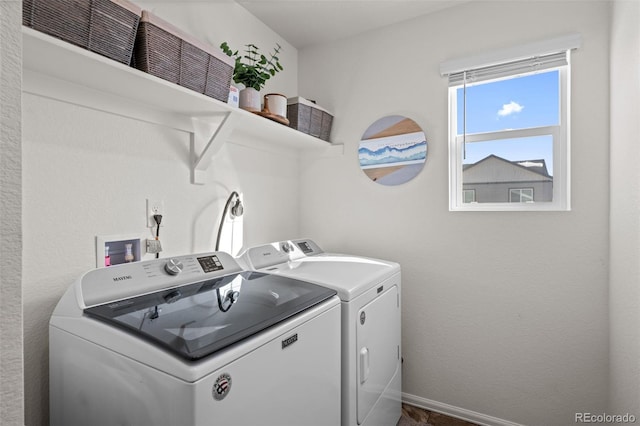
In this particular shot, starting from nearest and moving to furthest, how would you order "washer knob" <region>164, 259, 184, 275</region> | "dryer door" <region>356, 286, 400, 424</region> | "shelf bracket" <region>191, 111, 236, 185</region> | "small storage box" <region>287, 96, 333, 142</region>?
1. "washer knob" <region>164, 259, 184, 275</region>
2. "dryer door" <region>356, 286, 400, 424</region>
3. "shelf bracket" <region>191, 111, 236, 185</region>
4. "small storage box" <region>287, 96, 333, 142</region>

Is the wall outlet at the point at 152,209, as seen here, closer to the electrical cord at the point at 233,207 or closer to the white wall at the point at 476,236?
the electrical cord at the point at 233,207

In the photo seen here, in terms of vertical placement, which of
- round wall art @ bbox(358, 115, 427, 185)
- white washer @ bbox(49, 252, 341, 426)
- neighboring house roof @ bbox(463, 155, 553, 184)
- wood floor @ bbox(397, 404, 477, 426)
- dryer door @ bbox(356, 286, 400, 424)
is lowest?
wood floor @ bbox(397, 404, 477, 426)

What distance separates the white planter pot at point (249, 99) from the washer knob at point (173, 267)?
0.86 m

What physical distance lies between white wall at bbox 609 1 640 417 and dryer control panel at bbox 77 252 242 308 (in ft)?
5.51

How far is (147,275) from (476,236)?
69.3 inches

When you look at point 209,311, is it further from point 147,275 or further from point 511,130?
point 511,130

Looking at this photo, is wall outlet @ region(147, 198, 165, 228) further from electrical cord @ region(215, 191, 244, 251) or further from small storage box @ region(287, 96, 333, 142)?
small storage box @ region(287, 96, 333, 142)

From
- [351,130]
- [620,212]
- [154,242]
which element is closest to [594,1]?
[620,212]

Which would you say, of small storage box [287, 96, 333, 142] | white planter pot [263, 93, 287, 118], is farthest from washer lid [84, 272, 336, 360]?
small storage box [287, 96, 333, 142]

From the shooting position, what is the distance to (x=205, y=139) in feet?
5.88

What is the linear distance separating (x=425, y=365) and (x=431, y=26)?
7.14 ft

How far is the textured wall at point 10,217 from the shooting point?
1.42ft

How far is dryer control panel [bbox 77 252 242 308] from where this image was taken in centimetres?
113

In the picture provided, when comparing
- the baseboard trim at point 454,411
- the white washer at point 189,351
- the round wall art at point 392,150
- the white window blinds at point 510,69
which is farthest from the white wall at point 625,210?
the white washer at point 189,351
